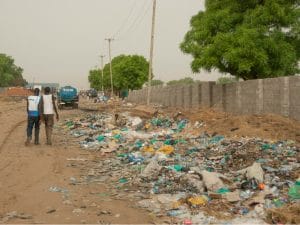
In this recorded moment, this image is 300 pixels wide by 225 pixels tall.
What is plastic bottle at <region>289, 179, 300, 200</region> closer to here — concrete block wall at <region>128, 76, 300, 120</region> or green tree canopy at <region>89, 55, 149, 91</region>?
concrete block wall at <region>128, 76, 300, 120</region>

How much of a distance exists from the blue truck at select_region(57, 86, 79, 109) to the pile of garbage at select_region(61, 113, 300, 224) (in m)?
27.8

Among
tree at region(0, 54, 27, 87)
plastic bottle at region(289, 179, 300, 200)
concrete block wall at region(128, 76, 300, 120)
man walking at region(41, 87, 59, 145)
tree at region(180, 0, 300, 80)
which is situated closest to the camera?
A: plastic bottle at region(289, 179, 300, 200)

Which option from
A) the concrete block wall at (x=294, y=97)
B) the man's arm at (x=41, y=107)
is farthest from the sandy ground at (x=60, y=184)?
the man's arm at (x=41, y=107)

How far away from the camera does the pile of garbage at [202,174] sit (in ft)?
24.9

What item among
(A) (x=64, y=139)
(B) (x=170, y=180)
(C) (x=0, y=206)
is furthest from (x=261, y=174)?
(A) (x=64, y=139)

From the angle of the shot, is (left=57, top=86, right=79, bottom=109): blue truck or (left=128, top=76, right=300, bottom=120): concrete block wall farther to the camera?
(left=57, top=86, right=79, bottom=109): blue truck

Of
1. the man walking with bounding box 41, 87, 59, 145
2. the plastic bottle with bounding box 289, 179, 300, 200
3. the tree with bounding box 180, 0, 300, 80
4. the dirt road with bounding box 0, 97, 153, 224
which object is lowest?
the dirt road with bounding box 0, 97, 153, 224

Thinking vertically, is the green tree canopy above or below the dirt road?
above

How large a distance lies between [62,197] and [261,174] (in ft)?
11.5

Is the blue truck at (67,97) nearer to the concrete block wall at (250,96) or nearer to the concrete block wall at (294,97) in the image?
the concrete block wall at (250,96)

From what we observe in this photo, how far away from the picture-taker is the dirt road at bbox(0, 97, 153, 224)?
721 cm

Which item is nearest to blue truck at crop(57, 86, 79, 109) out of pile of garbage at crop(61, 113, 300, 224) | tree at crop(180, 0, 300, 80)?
tree at crop(180, 0, 300, 80)

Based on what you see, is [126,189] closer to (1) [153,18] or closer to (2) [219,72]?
(2) [219,72]

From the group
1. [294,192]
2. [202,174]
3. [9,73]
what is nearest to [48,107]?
[202,174]
